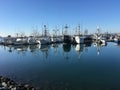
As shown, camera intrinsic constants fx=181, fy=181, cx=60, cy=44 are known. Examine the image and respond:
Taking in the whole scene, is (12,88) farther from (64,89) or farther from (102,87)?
(102,87)

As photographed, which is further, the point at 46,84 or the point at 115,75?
the point at 115,75

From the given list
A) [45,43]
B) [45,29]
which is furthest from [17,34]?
[45,43]

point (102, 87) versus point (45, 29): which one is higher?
point (45, 29)

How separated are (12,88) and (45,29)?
10124 centimetres

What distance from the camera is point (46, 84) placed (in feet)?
69.4

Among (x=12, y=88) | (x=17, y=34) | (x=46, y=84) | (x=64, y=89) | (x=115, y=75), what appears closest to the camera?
(x=12, y=88)

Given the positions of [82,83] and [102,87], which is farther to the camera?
[82,83]

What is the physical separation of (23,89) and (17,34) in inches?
4709

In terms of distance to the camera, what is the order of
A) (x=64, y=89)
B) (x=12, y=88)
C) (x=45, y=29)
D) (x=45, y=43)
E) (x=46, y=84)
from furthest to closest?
(x=45, y=29) < (x=45, y=43) < (x=46, y=84) < (x=64, y=89) < (x=12, y=88)

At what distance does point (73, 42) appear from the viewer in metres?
83.9

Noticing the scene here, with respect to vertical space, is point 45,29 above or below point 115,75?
above

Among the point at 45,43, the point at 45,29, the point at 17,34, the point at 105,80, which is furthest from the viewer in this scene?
the point at 17,34

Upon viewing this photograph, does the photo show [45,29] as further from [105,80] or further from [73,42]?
[105,80]

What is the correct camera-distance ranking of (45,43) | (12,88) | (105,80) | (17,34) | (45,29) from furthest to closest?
(17,34), (45,29), (45,43), (105,80), (12,88)
